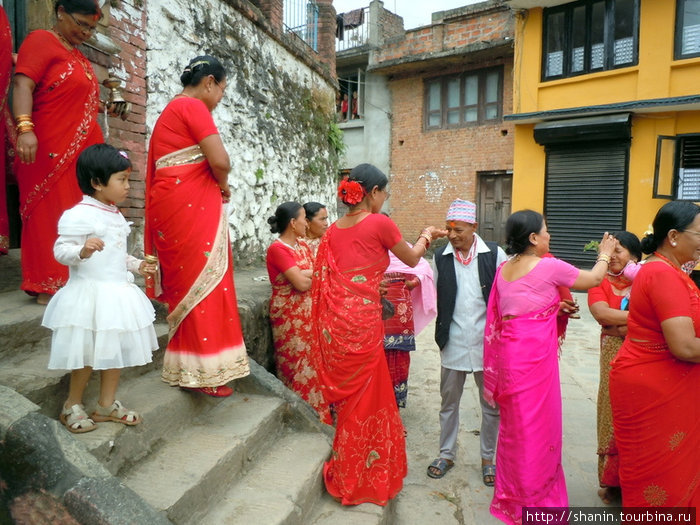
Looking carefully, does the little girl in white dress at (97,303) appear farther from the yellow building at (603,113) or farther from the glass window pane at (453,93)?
the glass window pane at (453,93)

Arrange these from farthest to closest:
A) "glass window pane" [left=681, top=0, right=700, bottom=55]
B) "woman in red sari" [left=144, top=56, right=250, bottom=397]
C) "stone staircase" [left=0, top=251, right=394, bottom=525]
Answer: "glass window pane" [left=681, top=0, right=700, bottom=55] < "woman in red sari" [left=144, top=56, right=250, bottom=397] < "stone staircase" [left=0, top=251, right=394, bottom=525]

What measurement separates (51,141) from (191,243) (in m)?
Result: 1.05

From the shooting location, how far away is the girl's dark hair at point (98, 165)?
2.21 metres

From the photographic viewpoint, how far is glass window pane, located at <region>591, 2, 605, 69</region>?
36.1 ft

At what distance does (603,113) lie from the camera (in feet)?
35.4

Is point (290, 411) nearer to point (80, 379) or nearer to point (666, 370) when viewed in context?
point (80, 379)

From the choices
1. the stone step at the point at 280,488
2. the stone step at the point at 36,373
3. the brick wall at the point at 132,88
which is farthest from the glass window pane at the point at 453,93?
the stone step at the point at 36,373

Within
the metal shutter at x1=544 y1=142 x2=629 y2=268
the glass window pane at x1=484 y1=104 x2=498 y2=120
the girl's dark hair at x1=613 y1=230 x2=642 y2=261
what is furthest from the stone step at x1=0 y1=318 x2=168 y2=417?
the glass window pane at x1=484 y1=104 x2=498 y2=120

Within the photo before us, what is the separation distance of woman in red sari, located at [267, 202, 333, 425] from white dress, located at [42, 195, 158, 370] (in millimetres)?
1608

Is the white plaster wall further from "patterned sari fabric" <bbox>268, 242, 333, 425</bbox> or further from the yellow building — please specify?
the yellow building

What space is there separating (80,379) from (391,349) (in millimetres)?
2435

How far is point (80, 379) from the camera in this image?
7.00 ft

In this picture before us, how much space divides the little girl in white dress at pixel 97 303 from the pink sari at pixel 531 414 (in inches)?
73.5

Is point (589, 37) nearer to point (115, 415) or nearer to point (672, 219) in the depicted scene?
point (672, 219)
